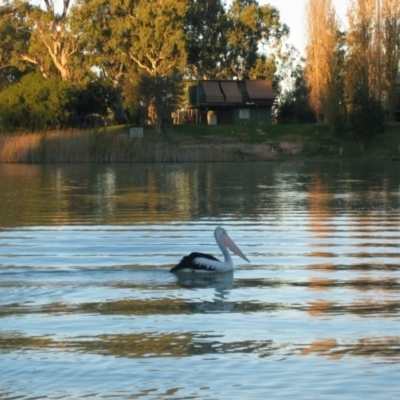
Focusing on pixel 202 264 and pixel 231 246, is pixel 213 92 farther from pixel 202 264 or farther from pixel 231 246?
pixel 202 264

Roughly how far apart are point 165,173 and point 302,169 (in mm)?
8684

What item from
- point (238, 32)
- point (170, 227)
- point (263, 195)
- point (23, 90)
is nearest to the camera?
point (170, 227)

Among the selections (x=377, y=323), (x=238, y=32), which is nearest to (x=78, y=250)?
(x=377, y=323)

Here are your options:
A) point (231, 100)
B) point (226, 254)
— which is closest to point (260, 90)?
point (231, 100)

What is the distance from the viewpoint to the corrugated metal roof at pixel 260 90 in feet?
271

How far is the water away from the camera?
29.5ft

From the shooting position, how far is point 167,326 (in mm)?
11094

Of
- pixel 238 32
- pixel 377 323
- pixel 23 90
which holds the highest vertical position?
pixel 238 32

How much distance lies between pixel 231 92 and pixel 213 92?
1.55m

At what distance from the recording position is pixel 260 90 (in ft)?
273

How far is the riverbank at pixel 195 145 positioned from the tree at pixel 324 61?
221 centimetres

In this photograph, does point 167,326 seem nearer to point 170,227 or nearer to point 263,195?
point 170,227

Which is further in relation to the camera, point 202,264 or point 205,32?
point 205,32

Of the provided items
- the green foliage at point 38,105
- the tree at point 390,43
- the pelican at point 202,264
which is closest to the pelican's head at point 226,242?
the pelican at point 202,264
